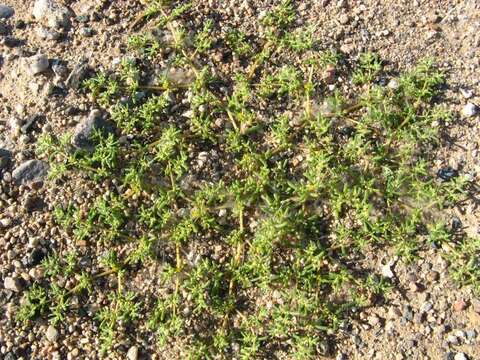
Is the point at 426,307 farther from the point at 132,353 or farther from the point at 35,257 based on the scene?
the point at 35,257

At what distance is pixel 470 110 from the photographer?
4023mm

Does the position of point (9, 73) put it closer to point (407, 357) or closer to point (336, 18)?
point (336, 18)

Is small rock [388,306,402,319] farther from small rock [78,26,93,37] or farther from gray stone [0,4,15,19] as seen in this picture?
gray stone [0,4,15,19]

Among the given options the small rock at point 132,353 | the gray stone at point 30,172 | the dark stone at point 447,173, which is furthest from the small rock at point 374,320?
the gray stone at point 30,172

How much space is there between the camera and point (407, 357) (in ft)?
11.8

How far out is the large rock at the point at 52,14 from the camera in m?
4.34

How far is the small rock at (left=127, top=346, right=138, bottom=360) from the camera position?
363 cm

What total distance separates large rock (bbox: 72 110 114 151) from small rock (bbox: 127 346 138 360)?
1.23m

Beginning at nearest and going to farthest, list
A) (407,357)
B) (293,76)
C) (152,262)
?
(407,357) → (152,262) → (293,76)

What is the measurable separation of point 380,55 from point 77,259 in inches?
89.8

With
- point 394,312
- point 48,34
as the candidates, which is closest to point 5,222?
point 48,34

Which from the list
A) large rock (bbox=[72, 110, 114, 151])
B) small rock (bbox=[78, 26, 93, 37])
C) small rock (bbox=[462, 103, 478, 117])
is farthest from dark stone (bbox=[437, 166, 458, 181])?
small rock (bbox=[78, 26, 93, 37])

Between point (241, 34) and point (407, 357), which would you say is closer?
point (407, 357)

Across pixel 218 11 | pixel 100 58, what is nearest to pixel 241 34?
pixel 218 11
